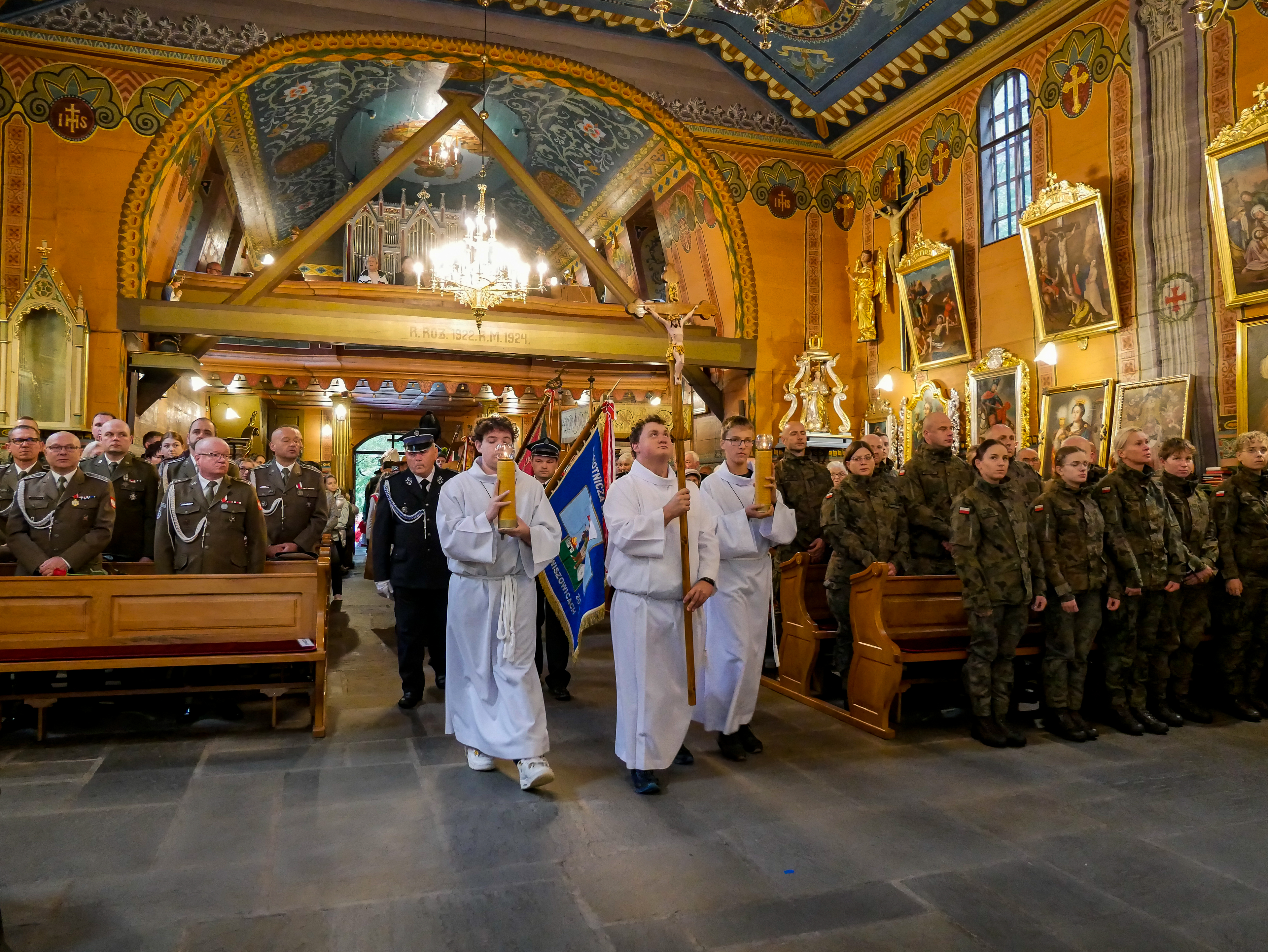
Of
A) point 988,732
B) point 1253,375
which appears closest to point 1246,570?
point 988,732

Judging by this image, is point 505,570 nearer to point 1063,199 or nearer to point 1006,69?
point 1063,199

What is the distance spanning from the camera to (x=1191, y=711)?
17.9 feet

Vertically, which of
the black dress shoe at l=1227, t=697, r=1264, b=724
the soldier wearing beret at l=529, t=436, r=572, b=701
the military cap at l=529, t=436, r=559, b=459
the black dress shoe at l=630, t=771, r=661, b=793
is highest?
the military cap at l=529, t=436, r=559, b=459

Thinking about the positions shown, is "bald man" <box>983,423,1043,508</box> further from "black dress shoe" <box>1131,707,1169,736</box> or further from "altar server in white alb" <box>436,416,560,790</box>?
"altar server in white alb" <box>436,416,560,790</box>

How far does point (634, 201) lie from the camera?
14883 mm

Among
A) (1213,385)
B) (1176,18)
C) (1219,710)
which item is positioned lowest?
(1219,710)

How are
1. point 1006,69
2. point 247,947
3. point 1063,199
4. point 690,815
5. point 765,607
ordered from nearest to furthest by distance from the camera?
point 247,947 → point 690,815 → point 765,607 → point 1063,199 → point 1006,69

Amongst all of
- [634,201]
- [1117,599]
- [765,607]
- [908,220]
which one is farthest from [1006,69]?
[765,607]

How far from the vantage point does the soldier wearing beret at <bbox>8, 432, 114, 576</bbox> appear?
17.2 feet

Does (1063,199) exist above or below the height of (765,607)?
above

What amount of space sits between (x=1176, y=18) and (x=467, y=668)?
30.0 ft

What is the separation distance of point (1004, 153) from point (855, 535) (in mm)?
7165

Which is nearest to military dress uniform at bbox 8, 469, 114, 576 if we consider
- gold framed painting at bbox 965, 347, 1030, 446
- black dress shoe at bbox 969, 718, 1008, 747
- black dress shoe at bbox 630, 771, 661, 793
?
black dress shoe at bbox 630, 771, 661, 793

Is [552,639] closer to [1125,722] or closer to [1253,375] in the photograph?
[1125,722]
